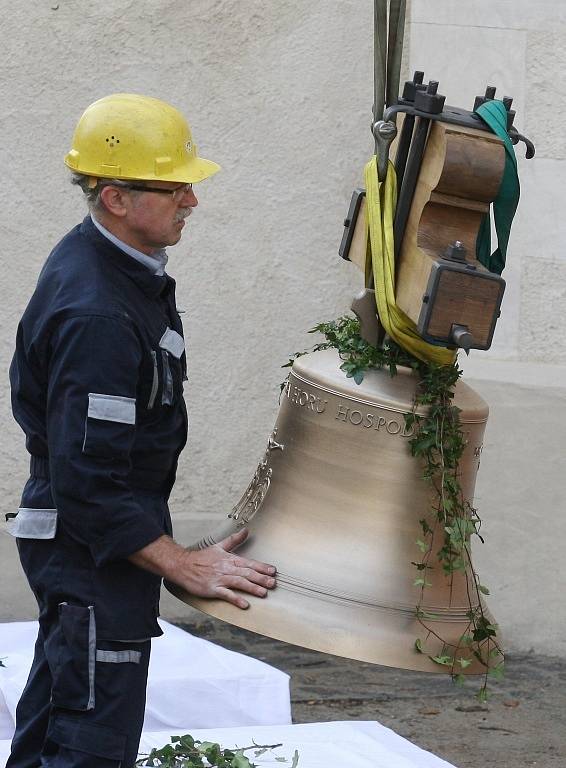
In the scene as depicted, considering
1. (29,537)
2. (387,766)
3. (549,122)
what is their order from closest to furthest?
(29,537) → (387,766) → (549,122)

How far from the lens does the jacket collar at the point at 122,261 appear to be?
243 cm

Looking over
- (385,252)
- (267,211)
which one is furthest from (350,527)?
(267,211)

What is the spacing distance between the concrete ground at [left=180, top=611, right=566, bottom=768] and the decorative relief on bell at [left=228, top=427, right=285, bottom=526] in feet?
7.21

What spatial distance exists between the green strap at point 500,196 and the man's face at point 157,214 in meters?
0.60

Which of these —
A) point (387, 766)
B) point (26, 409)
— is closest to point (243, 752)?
point (387, 766)

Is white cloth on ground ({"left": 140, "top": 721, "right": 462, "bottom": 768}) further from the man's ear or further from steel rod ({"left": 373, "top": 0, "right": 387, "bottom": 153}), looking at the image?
steel rod ({"left": 373, "top": 0, "right": 387, "bottom": 153})

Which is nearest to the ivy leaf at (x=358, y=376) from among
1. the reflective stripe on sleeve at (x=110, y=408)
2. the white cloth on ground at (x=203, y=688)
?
the reflective stripe on sleeve at (x=110, y=408)

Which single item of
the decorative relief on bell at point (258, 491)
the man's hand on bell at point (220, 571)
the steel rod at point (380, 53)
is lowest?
the man's hand on bell at point (220, 571)

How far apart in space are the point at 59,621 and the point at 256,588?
0.70 metres

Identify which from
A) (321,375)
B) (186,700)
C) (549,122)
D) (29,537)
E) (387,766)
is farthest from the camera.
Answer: (549,122)

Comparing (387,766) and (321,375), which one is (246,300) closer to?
(387,766)

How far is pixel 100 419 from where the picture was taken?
2.28 m

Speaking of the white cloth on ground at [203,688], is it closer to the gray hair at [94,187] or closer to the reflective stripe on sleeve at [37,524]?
the reflective stripe on sleeve at [37,524]

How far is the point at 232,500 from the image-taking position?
17.0ft
